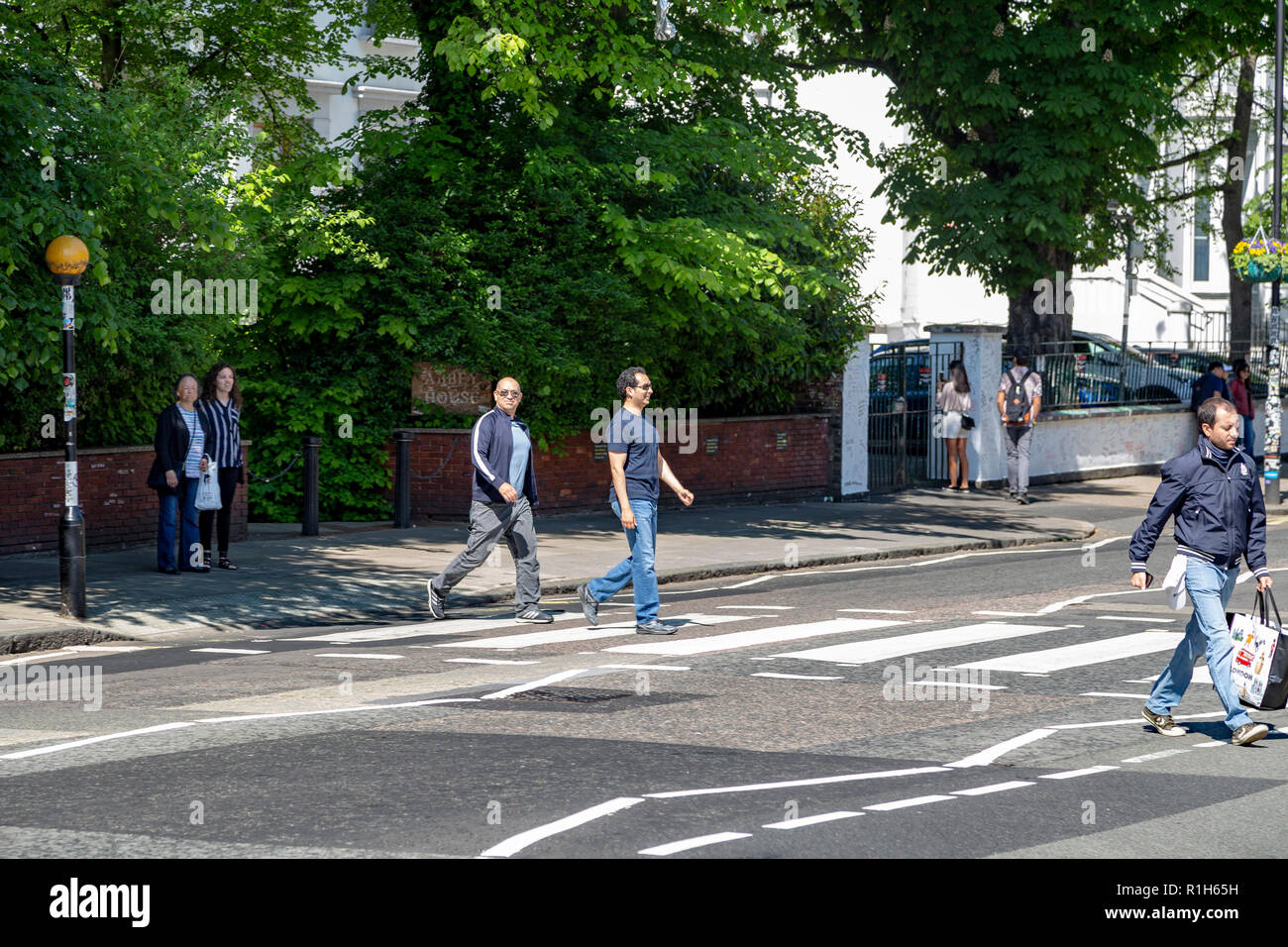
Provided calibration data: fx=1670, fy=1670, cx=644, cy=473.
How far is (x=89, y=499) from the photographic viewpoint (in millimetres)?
17094

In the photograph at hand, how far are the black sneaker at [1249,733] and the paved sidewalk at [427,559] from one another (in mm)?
7687

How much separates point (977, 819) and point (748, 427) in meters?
17.2

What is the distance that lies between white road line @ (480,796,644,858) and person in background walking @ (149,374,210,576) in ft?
32.1

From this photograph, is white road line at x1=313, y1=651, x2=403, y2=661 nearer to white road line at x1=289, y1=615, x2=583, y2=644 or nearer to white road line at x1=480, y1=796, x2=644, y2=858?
white road line at x1=289, y1=615, x2=583, y2=644

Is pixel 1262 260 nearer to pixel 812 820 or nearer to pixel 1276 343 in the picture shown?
pixel 1276 343

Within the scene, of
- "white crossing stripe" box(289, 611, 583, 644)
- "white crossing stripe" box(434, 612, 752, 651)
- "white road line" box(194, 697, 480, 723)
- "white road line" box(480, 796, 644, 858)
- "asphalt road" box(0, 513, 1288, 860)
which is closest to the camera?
"white road line" box(480, 796, 644, 858)

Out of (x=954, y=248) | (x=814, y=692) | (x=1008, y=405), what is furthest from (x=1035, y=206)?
(x=814, y=692)

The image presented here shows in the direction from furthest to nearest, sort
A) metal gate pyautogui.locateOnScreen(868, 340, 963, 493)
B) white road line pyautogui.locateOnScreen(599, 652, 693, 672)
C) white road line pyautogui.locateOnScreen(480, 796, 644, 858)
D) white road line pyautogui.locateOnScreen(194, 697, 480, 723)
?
metal gate pyautogui.locateOnScreen(868, 340, 963, 493) → white road line pyautogui.locateOnScreen(599, 652, 693, 672) → white road line pyautogui.locateOnScreen(194, 697, 480, 723) → white road line pyautogui.locateOnScreen(480, 796, 644, 858)

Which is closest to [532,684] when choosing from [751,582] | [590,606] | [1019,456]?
[590,606]

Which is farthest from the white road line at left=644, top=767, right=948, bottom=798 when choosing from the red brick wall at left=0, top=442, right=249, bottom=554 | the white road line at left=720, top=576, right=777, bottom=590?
the red brick wall at left=0, top=442, right=249, bottom=554

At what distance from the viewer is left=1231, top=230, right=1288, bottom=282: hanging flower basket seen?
2494 centimetres

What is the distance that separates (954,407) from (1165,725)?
17.5m

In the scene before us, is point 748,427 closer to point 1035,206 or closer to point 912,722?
point 1035,206

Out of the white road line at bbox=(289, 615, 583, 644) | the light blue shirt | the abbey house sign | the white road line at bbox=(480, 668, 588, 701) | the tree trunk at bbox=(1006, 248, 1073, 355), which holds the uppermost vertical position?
the tree trunk at bbox=(1006, 248, 1073, 355)
